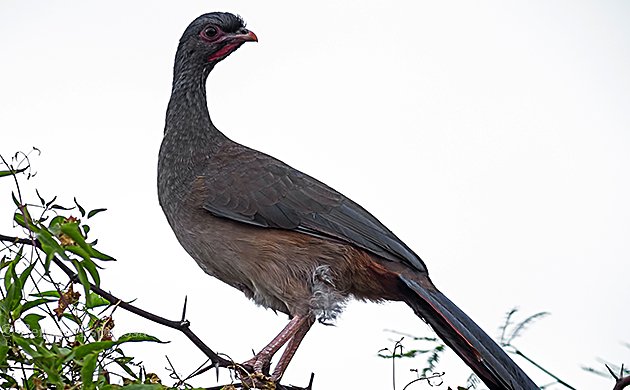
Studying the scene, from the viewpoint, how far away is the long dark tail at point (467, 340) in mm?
2686

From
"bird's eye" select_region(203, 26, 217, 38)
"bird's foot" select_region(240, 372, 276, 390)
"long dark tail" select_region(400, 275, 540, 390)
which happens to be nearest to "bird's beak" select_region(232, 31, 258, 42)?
"bird's eye" select_region(203, 26, 217, 38)

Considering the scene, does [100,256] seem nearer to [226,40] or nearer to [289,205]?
[289,205]

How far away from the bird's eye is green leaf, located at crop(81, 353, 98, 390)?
2371 millimetres

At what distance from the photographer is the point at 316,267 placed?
3254mm

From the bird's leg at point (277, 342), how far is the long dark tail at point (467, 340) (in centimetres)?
→ 40

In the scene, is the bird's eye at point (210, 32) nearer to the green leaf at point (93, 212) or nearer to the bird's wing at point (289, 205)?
the bird's wing at point (289, 205)

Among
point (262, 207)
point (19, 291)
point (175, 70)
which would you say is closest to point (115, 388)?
point (19, 291)

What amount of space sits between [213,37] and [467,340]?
166cm

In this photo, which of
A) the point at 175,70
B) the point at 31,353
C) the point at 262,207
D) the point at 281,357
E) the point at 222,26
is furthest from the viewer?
the point at 175,70

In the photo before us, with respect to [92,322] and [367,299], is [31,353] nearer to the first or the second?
[92,322]

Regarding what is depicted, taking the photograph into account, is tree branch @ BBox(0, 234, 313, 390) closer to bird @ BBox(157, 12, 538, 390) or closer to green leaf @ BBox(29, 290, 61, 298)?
green leaf @ BBox(29, 290, 61, 298)

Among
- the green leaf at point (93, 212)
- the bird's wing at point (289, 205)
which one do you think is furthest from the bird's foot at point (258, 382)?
the bird's wing at point (289, 205)

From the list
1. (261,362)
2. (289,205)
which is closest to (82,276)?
(261,362)

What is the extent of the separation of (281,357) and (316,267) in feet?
1.14
